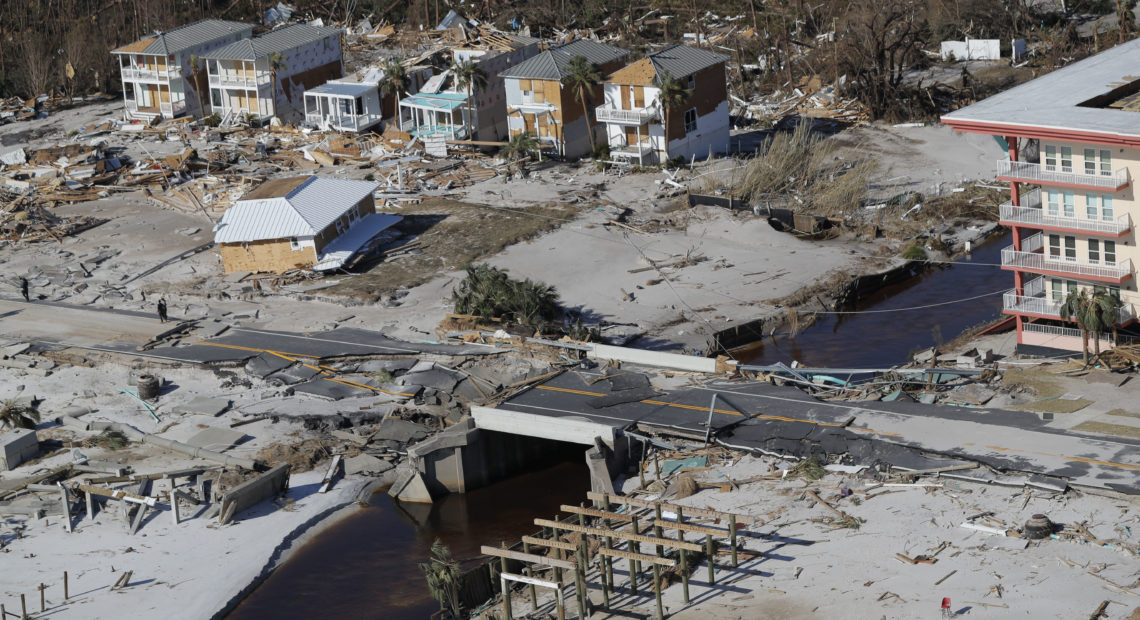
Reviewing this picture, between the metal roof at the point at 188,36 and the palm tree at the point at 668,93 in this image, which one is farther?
the metal roof at the point at 188,36

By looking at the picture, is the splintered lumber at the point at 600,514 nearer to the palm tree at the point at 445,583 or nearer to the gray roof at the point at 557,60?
the palm tree at the point at 445,583

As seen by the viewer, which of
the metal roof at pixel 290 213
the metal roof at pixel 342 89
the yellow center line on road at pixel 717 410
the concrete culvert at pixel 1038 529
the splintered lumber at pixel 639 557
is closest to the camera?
the splintered lumber at pixel 639 557

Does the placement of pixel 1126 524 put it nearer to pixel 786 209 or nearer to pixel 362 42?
pixel 786 209

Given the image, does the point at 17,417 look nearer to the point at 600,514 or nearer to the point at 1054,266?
the point at 600,514

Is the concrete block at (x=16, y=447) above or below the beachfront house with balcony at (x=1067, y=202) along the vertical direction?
below

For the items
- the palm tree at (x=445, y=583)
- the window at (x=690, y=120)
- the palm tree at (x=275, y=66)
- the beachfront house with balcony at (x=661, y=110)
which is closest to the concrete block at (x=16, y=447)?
the palm tree at (x=445, y=583)

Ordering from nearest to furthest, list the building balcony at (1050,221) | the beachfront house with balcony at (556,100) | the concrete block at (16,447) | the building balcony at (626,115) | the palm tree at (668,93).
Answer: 1. the building balcony at (1050,221)
2. the concrete block at (16,447)
3. the palm tree at (668,93)
4. the building balcony at (626,115)
5. the beachfront house with balcony at (556,100)
